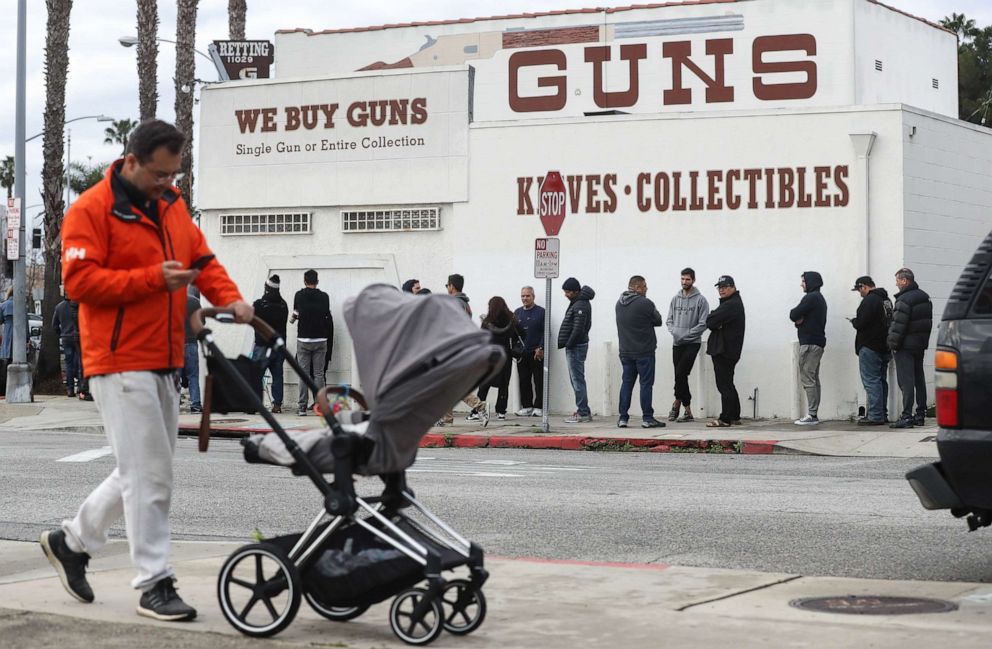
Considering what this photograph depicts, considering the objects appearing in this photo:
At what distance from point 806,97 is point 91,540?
66.4ft

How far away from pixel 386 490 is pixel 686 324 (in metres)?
13.9

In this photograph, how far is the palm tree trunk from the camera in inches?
1162

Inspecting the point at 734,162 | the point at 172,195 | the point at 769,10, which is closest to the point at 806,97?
the point at 769,10

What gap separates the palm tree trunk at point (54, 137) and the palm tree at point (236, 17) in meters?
6.62

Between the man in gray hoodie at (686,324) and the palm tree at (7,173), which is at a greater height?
the palm tree at (7,173)

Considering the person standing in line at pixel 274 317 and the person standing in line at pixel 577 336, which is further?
the person standing in line at pixel 274 317

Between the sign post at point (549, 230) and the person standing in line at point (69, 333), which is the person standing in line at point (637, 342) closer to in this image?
the sign post at point (549, 230)

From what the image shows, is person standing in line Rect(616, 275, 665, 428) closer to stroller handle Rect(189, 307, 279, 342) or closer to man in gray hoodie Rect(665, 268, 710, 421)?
man in gray hoodie Rect(665, 268, 710, 421)

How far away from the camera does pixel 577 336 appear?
20078 millimetres

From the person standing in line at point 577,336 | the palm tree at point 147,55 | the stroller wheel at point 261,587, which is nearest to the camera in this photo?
the stroller wheel at point 261,587

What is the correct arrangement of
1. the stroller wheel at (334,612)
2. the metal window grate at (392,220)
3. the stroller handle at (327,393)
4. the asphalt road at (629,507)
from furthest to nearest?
the metal window grate at (392,220) → the asphalt road at (629,507) → the stroller wheel at (334,612) → the stroller handle at (327,393)

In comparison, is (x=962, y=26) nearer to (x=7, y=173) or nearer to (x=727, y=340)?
(x=727, y=340)

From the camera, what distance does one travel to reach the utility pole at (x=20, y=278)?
24812mm

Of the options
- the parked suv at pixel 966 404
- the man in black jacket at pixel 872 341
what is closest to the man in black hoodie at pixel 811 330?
the man in black jacket at pixel 872 341
